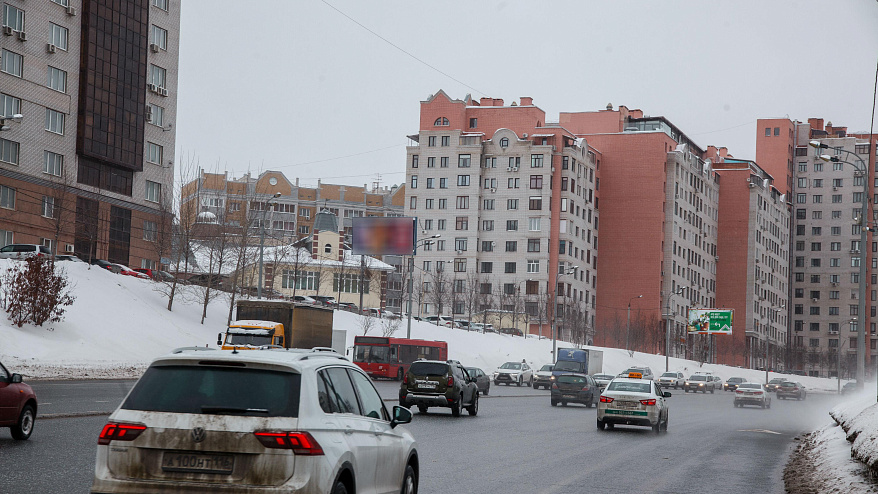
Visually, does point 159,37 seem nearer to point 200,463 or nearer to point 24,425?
point 24,425

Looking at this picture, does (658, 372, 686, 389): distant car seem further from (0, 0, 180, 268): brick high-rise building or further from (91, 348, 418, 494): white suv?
(91, 348, 418, 494): white suv

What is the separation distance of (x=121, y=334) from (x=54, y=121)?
71.3 feet

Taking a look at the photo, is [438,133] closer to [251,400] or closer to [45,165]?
[45,165]

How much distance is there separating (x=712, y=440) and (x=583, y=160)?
9572 centimetres

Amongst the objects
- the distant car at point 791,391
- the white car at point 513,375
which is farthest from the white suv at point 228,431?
the distant car at point 791,391

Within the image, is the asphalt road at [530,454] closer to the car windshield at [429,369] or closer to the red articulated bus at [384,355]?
the car windshield at [429,369]

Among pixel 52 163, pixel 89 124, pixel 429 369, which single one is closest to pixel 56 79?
pixel 89 124

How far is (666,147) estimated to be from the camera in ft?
403

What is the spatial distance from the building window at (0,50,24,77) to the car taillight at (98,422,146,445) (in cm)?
5741

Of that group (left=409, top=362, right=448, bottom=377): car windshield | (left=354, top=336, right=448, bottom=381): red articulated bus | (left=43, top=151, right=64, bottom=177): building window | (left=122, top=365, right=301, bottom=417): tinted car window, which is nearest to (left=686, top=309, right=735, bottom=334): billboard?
(left=354, top=336, right=448, bottom=381): red articulated bus

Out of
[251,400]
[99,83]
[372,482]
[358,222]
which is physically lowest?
[372,482]

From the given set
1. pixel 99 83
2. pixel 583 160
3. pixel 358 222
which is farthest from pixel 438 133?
pixel 99 83

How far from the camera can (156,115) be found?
72.0 m

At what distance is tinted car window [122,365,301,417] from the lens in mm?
6961
